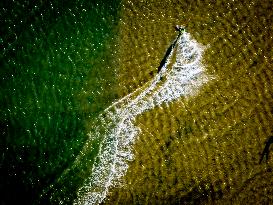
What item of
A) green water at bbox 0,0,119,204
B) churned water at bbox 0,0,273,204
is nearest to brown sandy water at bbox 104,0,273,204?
churned water at bbox 0,0,273,204

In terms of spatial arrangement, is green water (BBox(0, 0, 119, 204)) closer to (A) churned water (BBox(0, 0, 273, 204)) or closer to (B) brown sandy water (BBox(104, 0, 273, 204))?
(A) churned water (BBox(0, 0, 273, 204))

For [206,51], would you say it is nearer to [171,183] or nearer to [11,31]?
[171,183]

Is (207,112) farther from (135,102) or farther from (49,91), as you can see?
(49,91)

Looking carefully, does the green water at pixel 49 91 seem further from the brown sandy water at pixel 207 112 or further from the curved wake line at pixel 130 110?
the brown sandy water at pixel 207 112

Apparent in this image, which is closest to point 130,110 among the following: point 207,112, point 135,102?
point 135,102
